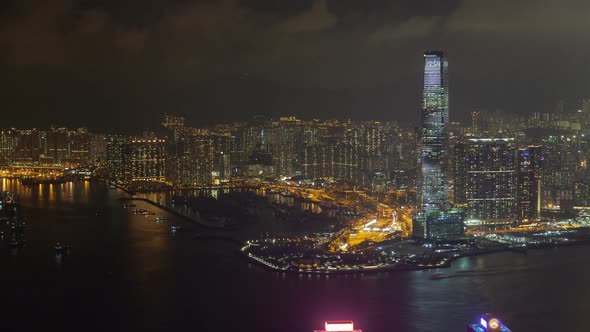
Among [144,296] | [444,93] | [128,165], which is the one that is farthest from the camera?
[128,165]

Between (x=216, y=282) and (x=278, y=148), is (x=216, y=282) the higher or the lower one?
the lower one

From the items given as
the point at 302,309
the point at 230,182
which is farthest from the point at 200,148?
the point at 302,309

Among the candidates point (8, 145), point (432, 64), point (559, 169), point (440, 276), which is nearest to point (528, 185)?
point (559, 169)

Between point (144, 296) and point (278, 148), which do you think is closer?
point (144, 296)

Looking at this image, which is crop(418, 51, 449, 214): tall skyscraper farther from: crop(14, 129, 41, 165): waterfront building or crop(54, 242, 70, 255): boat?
crop(14, 129, 41, 165): waterfront building

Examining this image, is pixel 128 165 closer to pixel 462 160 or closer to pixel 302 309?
pixel 462 160

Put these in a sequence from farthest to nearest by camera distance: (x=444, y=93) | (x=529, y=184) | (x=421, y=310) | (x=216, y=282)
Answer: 1. (x=529, y=184)
2. (x=444, y=93)
3. (x=216, y=282)
4. (x=421, y=310)

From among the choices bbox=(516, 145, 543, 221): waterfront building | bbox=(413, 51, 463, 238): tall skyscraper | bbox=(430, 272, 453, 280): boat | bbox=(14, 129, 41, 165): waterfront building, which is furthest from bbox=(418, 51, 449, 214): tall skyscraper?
bbox=(14, 129, 41, 165): waterfront building
